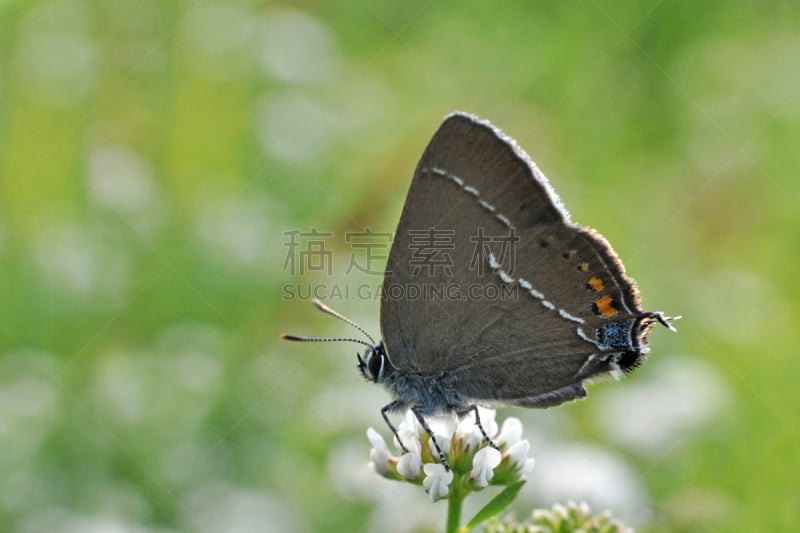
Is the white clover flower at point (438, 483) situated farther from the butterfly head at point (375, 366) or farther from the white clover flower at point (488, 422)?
the butterfly head at point (375, 366)

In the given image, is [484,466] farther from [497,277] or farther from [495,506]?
[497,277]

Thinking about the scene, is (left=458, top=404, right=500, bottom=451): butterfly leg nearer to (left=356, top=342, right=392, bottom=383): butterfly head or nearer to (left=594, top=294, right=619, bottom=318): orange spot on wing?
(left=356, top=342, right=392, bottom=383): butterfly head

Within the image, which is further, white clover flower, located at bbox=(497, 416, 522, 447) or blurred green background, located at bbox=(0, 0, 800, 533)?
blurred green background, located at bbox=(0, 0, 800, 533)

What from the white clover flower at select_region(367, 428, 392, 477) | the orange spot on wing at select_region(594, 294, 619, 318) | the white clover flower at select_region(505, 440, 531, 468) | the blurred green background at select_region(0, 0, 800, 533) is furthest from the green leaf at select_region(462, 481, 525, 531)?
the blurred green background at select_region(0, 0, 800, 533)

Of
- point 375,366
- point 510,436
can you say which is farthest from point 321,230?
point 510,436

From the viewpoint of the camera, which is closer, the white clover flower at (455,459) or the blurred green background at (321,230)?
the white clover flower at (455,459)

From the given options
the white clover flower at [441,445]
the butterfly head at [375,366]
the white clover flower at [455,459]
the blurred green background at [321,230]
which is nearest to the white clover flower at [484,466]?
the white clover flower at [455,459]
